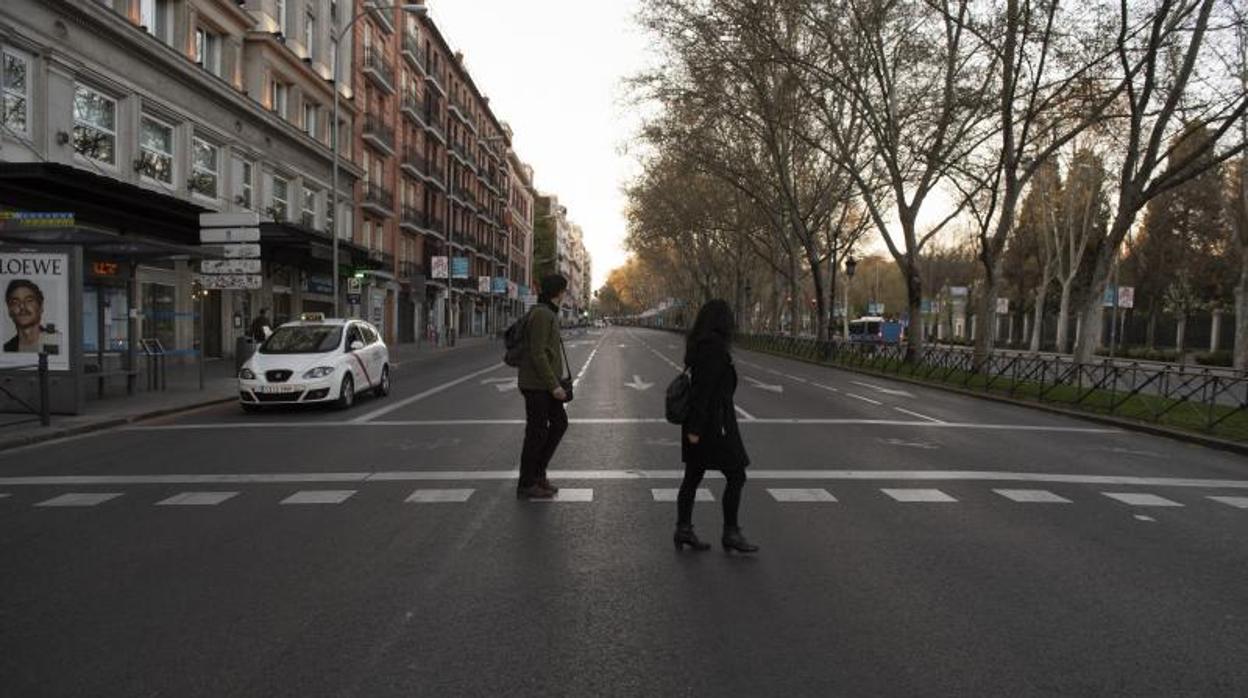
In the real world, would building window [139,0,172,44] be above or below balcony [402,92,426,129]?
below

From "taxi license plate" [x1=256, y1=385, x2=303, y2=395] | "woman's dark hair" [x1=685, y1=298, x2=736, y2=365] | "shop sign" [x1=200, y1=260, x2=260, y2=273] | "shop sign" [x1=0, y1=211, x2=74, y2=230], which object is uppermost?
"shop sign" [x1=0, y1=211, x2=74, y2=230]

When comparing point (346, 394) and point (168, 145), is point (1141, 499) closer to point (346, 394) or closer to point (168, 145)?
point (346, 394)

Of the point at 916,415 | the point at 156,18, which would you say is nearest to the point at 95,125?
the point at 156,18

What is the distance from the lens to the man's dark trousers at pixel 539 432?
6.93 m

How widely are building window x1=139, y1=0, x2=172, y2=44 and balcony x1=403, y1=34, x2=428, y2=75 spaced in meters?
24.4

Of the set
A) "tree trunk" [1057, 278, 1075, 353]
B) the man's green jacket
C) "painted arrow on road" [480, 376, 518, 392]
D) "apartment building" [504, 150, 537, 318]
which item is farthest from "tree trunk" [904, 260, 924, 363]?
"apartment building" [504, 150, 537, 318]

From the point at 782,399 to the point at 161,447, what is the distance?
10857 millimetres

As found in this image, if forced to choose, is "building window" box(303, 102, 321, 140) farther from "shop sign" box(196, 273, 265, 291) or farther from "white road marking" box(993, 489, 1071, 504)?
"white road marking" box(993, 489, 1071, 504)

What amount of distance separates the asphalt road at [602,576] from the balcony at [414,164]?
38.0m

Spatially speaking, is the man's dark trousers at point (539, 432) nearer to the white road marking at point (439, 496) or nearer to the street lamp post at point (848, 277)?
the white road marking at point (439, 496)

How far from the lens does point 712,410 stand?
5.27 m

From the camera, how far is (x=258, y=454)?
9.28 m

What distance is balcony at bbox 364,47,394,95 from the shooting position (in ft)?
126

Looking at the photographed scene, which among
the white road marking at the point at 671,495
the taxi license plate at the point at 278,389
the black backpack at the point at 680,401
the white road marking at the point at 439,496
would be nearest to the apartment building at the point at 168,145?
the taxi license plate at the point at 278,389
